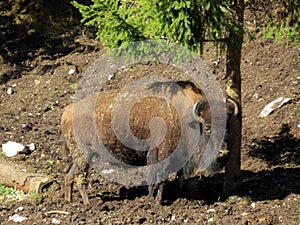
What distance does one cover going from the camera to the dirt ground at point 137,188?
7.73 meters

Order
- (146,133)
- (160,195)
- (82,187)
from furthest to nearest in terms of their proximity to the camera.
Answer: (82,187)
(146,133)
(160,195)

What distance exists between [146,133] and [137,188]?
3.62 ft

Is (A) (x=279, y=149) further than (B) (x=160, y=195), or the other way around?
(A) (x=279, y=149)

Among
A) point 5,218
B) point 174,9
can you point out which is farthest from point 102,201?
point 174,9

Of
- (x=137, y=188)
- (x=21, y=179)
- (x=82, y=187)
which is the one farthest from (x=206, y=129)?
(x=21, y=179)

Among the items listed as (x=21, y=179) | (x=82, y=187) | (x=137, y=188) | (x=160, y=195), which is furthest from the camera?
(x=21, y=179)

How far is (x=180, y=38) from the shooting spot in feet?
23.0

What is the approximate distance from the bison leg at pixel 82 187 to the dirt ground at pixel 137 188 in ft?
0.30

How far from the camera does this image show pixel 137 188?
8984 mm

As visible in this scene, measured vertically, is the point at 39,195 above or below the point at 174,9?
below

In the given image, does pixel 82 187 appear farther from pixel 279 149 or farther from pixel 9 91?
pixel 9 91

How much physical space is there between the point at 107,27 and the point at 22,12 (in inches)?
328

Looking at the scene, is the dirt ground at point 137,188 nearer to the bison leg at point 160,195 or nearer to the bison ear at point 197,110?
the bison leg at point 160,195

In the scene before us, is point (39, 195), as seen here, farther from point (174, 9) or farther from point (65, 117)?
point (174, 9)
